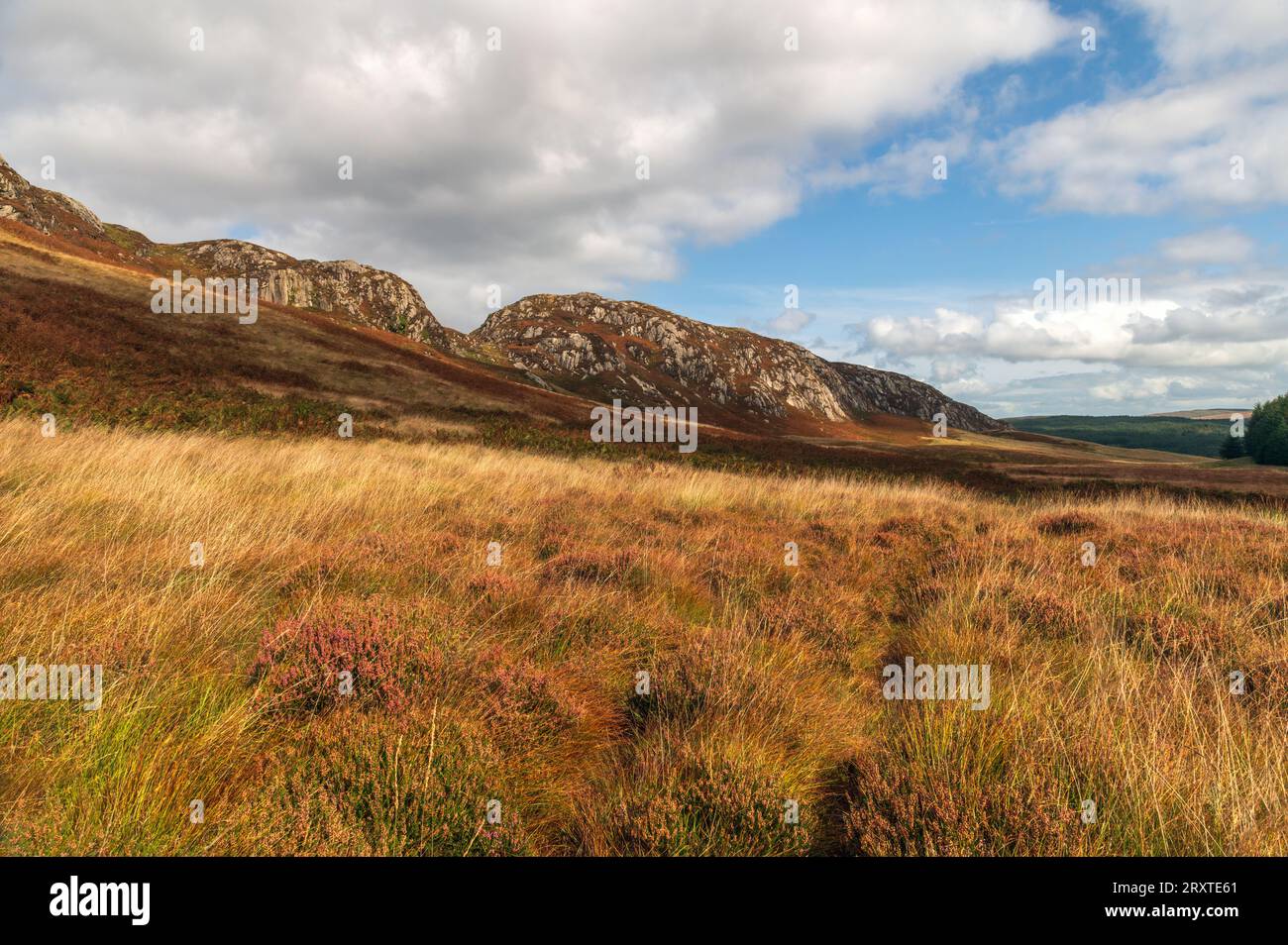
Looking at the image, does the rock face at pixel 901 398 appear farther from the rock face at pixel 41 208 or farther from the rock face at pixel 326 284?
the rock face at pixel 41 208

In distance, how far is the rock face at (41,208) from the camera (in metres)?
66.2

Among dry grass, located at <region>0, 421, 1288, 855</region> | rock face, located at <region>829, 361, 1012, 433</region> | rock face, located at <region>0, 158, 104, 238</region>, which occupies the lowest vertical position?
dry grass, located at <region>0, 421, 1288, 855</region>

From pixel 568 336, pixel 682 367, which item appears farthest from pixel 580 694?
pixel 682 367

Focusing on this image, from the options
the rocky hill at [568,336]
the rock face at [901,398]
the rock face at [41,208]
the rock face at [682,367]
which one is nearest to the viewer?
the rock face at [41,208]

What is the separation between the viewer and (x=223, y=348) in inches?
1260

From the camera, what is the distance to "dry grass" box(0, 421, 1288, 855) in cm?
234

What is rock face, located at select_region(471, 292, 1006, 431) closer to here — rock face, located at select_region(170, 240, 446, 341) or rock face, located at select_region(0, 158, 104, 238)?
rock face, located at select_region(170, 240, 446, 341)

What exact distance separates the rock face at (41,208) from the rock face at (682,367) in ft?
205

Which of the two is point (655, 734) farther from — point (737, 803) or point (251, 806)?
point (251, 806)

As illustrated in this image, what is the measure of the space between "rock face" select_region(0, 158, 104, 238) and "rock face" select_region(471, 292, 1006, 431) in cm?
6259

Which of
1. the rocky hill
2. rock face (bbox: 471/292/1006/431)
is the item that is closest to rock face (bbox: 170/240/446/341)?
the rocky hill

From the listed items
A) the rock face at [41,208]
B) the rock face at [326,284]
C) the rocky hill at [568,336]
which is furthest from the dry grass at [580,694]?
the rock face at [326,284]

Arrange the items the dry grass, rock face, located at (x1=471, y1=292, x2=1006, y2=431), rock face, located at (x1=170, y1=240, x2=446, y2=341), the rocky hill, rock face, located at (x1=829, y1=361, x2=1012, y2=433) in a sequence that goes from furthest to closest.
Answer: rock face, located at (x1=829, y1=361, x2=1012, y2=433) → rock face, located at (x1=471, y1=292, x2=1006, y2=431) → rock face, located at (x1=170, y1=240, x2=446, y2=341) → the rocky hill → the dry grass
